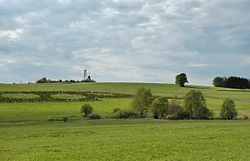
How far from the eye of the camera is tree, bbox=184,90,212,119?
325 ft

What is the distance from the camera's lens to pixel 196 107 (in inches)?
3986

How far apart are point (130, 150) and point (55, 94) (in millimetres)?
107121

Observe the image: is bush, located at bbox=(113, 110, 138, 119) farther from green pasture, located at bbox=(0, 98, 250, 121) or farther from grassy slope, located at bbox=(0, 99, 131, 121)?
grassy slope, located at bbox=(0, 99, 131, 121)

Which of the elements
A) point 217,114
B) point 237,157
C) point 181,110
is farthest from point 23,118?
point 237,157

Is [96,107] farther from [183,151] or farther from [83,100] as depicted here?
[183,151]

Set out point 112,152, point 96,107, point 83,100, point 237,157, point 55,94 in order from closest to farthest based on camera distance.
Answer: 1. point 237,157
2. point 112,152
3. point 96,107
4. point 83,100
5. point 55,94

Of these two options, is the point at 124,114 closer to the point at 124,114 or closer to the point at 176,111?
the point at 124,114

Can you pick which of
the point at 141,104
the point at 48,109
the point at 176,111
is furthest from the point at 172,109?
the point at 48,109

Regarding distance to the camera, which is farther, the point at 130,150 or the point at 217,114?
the point at 217,114

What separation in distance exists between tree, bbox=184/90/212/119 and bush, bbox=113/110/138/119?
12.7 meters

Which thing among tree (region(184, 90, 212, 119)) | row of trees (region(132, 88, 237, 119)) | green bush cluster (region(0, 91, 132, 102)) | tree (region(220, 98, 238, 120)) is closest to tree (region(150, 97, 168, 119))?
row of trees (region(132, 88, 237, 119))

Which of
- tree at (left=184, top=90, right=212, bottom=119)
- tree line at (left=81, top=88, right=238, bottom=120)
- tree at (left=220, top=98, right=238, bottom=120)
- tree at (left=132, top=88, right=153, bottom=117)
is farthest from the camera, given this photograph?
tree at (left=132, top=88, right=153, bottom=117)

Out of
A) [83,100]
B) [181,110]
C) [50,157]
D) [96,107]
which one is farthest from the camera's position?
[83,100]

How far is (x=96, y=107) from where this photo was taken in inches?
4296
